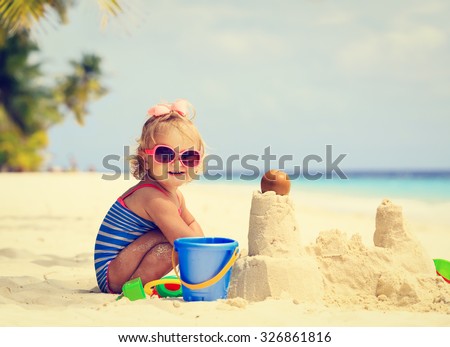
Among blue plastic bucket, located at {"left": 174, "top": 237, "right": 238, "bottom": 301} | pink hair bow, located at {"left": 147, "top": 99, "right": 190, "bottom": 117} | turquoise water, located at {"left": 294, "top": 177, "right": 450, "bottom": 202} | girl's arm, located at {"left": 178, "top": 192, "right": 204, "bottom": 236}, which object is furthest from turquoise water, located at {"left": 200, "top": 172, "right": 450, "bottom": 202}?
blue plastic bucket, located at {"left": 174, "top": 237, "right": 238, "bottom": 301}

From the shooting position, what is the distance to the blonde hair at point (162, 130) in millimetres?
3643

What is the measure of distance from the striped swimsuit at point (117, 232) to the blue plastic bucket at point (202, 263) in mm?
425

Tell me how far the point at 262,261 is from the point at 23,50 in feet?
83.5

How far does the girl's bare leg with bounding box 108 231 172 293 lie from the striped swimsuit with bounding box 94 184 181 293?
40 millimetres

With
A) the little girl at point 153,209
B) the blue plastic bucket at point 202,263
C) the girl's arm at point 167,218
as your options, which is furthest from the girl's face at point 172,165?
the blue plastic bucket at point 202,263

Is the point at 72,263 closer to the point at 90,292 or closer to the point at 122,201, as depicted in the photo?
the point at 90,292

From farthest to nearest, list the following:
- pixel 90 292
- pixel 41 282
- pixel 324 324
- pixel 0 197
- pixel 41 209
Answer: pixel 0 197 < pixel 41 209 < pixel 41 282 < pixel 90 292 < pixel 324 324

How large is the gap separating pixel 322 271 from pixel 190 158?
1.05 metres

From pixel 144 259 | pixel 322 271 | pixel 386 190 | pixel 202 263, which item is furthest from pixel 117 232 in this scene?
pixel 386 190

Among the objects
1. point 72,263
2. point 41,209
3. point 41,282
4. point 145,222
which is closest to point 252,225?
point 145,222

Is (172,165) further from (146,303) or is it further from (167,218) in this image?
(146,303)

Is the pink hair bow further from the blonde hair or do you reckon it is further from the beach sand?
the beach sand

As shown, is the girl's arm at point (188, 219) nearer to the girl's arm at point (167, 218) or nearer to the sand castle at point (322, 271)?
the girl's arm at point (167, 218)

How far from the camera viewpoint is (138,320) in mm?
2988
